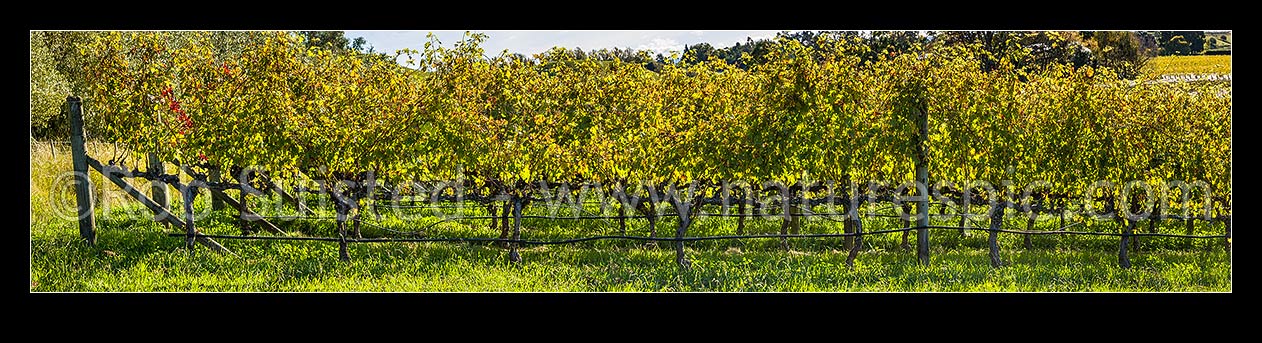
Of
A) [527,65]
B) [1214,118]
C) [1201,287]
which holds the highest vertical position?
[527,65]

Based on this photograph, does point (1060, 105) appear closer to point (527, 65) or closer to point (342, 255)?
point (527, 65)

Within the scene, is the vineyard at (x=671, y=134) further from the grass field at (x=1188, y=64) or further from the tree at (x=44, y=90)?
the grass field at (x=1188, y=64)

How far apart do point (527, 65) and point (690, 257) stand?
3.22 m

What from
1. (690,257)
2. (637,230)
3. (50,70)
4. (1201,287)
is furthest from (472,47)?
(50,70)

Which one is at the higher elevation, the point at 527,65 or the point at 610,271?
the point at 527,65

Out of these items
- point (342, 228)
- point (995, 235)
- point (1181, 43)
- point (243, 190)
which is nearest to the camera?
point (342, 228)

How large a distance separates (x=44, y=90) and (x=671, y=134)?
61.8 feet

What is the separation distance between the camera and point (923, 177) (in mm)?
10773

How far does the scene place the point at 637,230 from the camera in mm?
14383

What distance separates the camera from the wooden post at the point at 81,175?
36.1ft

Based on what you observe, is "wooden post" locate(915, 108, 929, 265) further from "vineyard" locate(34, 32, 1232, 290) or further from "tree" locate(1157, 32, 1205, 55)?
"tree" locate(1157, 32, 1205, 55)

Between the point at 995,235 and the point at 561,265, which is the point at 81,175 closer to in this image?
the point at 561,265

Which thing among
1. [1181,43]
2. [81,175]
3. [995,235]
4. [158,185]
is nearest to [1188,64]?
[1181,43]

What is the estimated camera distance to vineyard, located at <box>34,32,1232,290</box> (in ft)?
33.6
